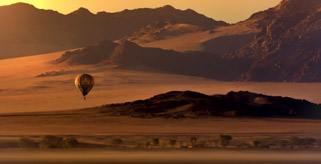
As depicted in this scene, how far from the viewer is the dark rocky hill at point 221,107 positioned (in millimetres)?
93562

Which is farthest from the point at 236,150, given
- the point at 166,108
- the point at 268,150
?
the point at 166,108

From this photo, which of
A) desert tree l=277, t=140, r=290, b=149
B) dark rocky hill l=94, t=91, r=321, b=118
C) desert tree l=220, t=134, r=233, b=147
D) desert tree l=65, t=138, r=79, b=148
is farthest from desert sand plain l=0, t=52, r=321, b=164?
desert tree l=277, t=140, r=290, b=149

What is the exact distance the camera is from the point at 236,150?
48.4 m

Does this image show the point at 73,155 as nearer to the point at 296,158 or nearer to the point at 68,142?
the point at 68,142

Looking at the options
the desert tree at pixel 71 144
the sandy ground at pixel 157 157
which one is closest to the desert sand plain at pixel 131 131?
the sandy ground at pixel 157 157

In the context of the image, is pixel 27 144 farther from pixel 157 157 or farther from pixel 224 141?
pixel 224 141

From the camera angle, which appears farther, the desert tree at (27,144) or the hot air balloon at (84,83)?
the hot air balloon at (84,83)

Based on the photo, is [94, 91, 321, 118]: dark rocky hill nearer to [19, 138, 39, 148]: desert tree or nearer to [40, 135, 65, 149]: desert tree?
[19, 138, 39, 148]: desert tree

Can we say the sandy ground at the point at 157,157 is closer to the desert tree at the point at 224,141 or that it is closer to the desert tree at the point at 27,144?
the desert tree at the point at 27,144

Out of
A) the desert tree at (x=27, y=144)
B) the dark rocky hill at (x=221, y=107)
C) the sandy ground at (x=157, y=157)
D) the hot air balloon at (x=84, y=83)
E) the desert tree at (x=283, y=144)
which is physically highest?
the hot air balloon at (x=84, y=83)

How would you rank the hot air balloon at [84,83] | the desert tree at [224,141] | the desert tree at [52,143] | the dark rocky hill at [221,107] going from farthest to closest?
the hot air balloon at [84,83], the dark rocky hill at [221,107], the desert tree at [224,141], the desert tree at [52,143]

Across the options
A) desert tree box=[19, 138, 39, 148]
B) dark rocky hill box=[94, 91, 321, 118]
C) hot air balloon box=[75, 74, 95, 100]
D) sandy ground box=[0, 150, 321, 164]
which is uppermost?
hot air balloon box=[75, 74, 95, 100]

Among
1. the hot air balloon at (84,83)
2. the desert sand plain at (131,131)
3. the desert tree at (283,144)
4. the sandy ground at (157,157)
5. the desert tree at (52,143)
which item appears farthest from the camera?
the hot air balloon at (84,83)

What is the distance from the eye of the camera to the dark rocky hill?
3684 inches
